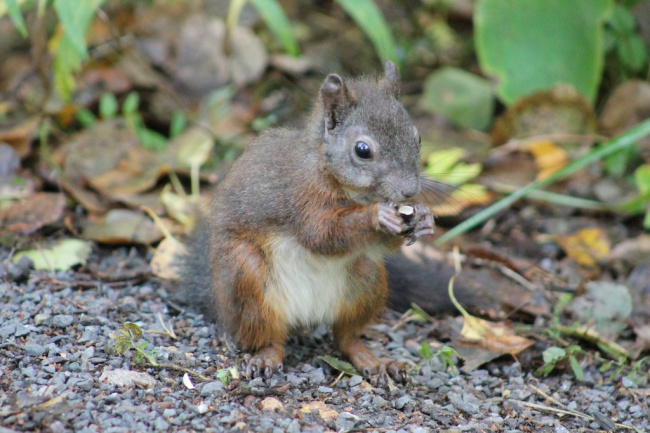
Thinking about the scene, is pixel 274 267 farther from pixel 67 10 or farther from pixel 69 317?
pixel 67 10

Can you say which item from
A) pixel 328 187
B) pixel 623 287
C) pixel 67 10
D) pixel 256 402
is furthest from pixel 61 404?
pixel 623 287

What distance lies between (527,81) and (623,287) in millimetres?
2179

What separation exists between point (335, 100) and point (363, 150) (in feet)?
0.98

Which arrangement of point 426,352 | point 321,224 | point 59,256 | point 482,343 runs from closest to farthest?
1. point 321,224
2. point 426,352
3. point 482,343
4. point 59,256

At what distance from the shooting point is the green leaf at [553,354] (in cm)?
394

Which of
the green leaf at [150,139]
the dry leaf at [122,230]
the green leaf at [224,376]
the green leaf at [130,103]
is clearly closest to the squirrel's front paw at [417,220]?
the green leaf at [224,376]

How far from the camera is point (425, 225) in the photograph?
3418 mm

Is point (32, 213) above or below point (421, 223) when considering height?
below

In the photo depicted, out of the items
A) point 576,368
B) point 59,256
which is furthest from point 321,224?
point 59,256

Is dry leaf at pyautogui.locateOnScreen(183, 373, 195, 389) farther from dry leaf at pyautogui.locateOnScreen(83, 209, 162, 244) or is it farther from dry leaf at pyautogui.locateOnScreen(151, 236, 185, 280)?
dry leaf at pyautogui.locateOnScreen(83, 209, 162, 244)

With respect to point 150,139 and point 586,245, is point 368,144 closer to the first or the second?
point 586,245

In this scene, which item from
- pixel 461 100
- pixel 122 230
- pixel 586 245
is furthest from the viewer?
pixel 461 100

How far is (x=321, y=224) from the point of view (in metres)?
3.55

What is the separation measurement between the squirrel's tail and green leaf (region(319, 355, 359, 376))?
0.62m
